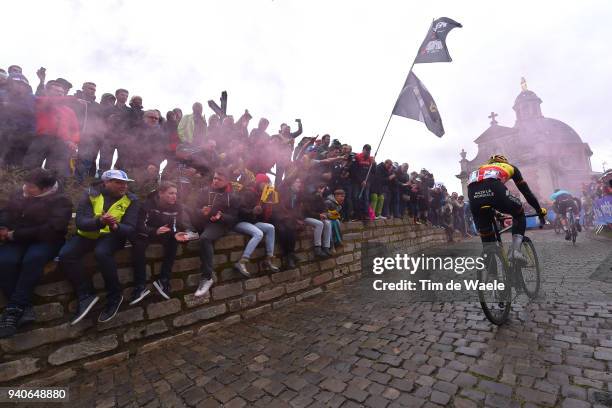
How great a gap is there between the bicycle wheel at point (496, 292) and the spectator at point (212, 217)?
12.2ft

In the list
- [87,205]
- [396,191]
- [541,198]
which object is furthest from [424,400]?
[541,198]

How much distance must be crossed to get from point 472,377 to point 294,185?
4.58 metres

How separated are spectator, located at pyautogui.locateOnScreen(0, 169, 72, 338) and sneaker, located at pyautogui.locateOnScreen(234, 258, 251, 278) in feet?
7.48

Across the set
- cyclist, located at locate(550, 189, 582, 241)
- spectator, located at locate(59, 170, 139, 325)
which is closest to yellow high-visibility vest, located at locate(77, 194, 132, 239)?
spectator, located at locate(59, 170, 139, 325)

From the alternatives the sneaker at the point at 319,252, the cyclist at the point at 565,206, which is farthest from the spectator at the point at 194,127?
the cyclist at the point at 565,206

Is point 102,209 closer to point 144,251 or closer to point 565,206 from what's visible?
point 144,251

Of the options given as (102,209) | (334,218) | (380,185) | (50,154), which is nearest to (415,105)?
(380,185)

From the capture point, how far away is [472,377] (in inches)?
96.2

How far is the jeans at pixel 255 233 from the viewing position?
478 centimetres

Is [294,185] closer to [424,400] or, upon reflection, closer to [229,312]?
[229,312]

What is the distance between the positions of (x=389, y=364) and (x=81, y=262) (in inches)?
140

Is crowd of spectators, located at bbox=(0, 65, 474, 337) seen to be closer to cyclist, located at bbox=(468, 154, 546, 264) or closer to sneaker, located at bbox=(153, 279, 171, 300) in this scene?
sneaker, located at bbox=(153, 279, 171, 300)

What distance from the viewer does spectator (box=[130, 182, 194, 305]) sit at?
3.63 m

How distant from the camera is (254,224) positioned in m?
5.17
